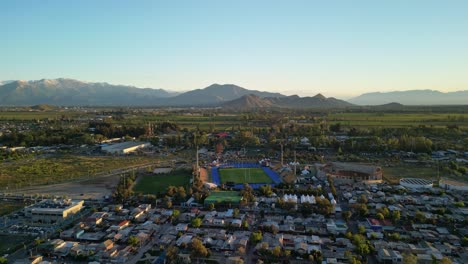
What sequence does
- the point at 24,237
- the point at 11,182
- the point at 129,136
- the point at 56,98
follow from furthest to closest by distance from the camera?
the point at 56,98 < the point at 129,136 < the point at 11,182 < the point at 24,237

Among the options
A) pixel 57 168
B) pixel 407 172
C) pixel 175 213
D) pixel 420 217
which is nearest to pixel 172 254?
pixel 175 213

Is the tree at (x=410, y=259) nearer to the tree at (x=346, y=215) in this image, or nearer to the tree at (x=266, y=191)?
the tree at (x=346, y=215)

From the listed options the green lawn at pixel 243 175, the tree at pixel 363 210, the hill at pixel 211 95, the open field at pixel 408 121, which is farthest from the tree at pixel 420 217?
the hill at pixel 211 95

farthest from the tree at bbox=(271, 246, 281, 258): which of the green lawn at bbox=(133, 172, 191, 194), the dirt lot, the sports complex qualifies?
the dirt lot

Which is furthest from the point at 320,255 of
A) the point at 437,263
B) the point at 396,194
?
the point at 396,194

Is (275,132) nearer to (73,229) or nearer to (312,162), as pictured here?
(312,162)

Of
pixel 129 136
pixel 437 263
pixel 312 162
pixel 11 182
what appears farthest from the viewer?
pixel 129 136

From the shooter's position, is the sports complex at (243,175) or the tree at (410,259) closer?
the tree at (410,259)
